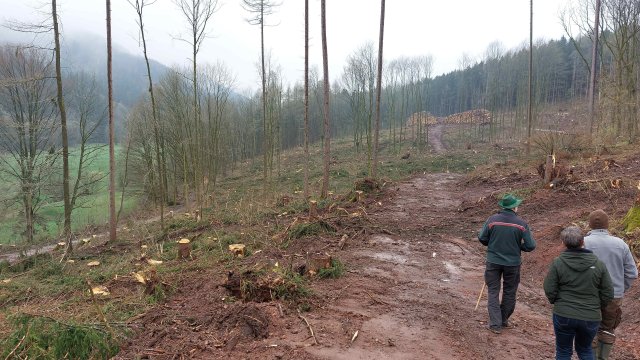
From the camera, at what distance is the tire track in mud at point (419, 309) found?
15.0ft

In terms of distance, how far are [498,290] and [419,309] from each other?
1179 mm

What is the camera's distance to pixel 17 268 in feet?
36.2

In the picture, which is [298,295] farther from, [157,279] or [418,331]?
[157,279]

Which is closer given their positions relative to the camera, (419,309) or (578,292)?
(578,292)

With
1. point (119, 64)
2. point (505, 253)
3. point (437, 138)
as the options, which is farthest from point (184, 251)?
point (119, 64)

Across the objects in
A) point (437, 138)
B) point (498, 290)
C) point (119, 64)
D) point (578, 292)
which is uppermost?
point (119, 64)

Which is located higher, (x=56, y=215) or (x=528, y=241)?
(x=528, y=241)

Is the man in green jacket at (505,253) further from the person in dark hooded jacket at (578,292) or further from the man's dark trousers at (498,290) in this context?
the person in dark hooded jacket at (578,292)

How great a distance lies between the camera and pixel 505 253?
5008 millimetres

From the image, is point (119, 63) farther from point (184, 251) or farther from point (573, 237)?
point (573, 237)

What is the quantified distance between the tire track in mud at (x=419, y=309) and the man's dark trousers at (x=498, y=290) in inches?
8.5

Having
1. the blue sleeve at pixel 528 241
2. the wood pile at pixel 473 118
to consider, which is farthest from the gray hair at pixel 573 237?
the wood pile at pixel 473 118

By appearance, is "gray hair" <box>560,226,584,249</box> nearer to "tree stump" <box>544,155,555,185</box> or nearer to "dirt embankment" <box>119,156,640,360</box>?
"dirt embankment" <box>119,156,640,360</box>

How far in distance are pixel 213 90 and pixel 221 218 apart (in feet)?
55.1
